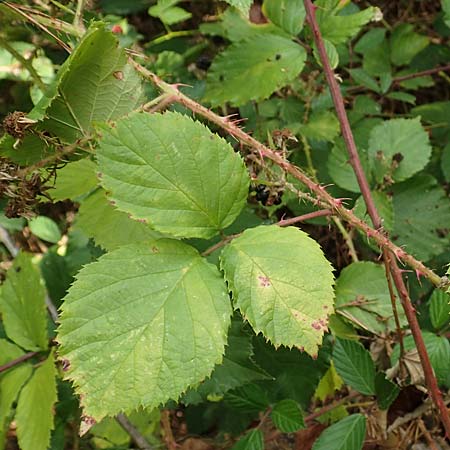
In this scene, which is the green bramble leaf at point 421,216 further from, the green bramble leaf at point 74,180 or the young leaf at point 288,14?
the green bramble leaf at point 74,180

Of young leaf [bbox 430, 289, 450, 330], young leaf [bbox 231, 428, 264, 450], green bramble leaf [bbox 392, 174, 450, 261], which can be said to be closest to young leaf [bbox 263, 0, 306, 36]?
green bramble leaf [bbox 392, 174, 450, 261]

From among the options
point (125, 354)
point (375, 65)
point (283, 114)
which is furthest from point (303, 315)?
point (375, 65)

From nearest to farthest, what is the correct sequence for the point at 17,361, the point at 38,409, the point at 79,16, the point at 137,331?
the point at 137,331, the point at 79,16, the point at 38,409, the point at 17,361

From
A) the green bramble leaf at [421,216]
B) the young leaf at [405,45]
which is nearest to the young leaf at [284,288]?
the green bramble leaf at [421,216]

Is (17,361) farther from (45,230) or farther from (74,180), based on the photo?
(45,230)

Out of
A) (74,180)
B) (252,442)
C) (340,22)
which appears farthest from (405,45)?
(252,442)

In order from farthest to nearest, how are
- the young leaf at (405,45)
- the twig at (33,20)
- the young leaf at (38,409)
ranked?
the young leaf at (405,45) < the young leaf at (38,409) < the twig at (33,20)

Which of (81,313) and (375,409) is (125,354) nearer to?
(81,313)

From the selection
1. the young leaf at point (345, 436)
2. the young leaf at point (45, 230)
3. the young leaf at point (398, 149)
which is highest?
the young leaf at point (398, 149)

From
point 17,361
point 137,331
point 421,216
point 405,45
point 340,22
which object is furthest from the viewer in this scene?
point 405,45
